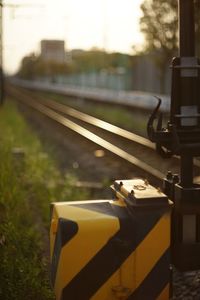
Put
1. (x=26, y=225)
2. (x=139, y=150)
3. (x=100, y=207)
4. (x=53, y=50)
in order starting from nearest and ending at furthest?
(x=100, y=207) → (x=26, y=225) → (x=139, y=150) → (x=53, y=50)

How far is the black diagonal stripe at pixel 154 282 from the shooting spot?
295 centimetres

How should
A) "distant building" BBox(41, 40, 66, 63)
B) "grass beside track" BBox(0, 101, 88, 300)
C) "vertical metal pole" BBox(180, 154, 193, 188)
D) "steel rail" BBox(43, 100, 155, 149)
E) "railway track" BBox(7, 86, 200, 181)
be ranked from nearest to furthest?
"vertical metal pole" BBox(180, 154, 193, 188) < "grass beside track" BBox(0, 101, 88, 300) < "railway track" BBox(7, 86, 200, 181) < "steel rail" BBox(43, 100, 155, 149) < "distant building" BBox(41, 40, 66, 63)

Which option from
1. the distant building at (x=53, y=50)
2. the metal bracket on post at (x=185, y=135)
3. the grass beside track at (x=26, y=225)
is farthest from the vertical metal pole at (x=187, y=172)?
the distant building at (x=53, y=50)

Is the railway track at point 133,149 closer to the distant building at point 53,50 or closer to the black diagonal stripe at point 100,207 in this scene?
the black diagonal stripe at point 100,207

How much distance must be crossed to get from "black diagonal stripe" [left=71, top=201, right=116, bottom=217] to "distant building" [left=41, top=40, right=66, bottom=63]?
134 feet

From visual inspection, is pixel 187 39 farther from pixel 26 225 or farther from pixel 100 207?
pixel 26 225

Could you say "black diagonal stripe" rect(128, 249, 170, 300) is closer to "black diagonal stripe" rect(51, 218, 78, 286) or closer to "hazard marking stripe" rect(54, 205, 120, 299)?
"hazard marking stripe" rect(54, 205, 120, 299)

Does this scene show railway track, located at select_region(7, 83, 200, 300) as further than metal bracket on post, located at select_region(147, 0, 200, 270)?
Yes

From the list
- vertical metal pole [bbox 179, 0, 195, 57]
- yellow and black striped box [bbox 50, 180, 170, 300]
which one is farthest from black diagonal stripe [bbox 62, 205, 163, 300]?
vertical metal pole [bbox 179, 0, 195, 57]

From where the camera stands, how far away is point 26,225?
5.17 meters

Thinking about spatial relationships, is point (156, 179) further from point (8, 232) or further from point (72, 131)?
point (72, 131)

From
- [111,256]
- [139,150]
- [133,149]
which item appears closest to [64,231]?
[111,256]

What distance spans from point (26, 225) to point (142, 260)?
2457mm

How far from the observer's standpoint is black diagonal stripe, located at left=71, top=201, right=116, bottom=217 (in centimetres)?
304
